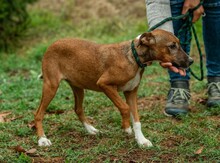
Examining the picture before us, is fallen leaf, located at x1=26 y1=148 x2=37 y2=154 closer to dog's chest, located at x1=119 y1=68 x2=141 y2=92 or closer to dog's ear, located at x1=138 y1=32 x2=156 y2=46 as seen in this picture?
dog's chest, located at x1=119 y1=68 x2=141 y2=92

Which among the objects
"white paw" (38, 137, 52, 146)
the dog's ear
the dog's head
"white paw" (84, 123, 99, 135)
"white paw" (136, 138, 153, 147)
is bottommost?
"white paw" (84, 123, 99, 135)

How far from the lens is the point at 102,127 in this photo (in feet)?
18.0

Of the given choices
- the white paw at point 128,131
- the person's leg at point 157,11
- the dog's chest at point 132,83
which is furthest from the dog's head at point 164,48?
the white paw at point 128,131

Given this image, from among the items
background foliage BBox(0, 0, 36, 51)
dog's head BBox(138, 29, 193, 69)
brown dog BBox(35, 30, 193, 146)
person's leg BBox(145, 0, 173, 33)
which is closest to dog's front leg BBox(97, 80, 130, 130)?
brown dog BBox(35, 30, 193, 146)

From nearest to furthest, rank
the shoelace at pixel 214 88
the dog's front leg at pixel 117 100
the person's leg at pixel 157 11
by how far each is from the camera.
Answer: the dog's front leg at pixel 117 100, the person's leg at pixel 157 11, the shoelace at pixel 214 88

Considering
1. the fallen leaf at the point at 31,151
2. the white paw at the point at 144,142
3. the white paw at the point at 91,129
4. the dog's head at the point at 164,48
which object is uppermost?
the dog's head at the point at 164,48

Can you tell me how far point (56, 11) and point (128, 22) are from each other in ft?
6.38

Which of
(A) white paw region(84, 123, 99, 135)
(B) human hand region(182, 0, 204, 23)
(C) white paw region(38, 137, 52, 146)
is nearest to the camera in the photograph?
(C) white paw region(38, 137, 52, 146)

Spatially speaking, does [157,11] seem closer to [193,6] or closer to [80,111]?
[193,6]

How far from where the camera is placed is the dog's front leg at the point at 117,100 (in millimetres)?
4695

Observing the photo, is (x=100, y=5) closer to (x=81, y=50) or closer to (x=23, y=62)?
(x=23, y=62)

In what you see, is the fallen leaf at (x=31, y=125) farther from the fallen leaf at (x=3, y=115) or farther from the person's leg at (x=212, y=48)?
the person's leg at (x=212, y=48)

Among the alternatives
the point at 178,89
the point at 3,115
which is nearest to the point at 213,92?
the point at 178,89

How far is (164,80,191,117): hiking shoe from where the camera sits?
5754mm
